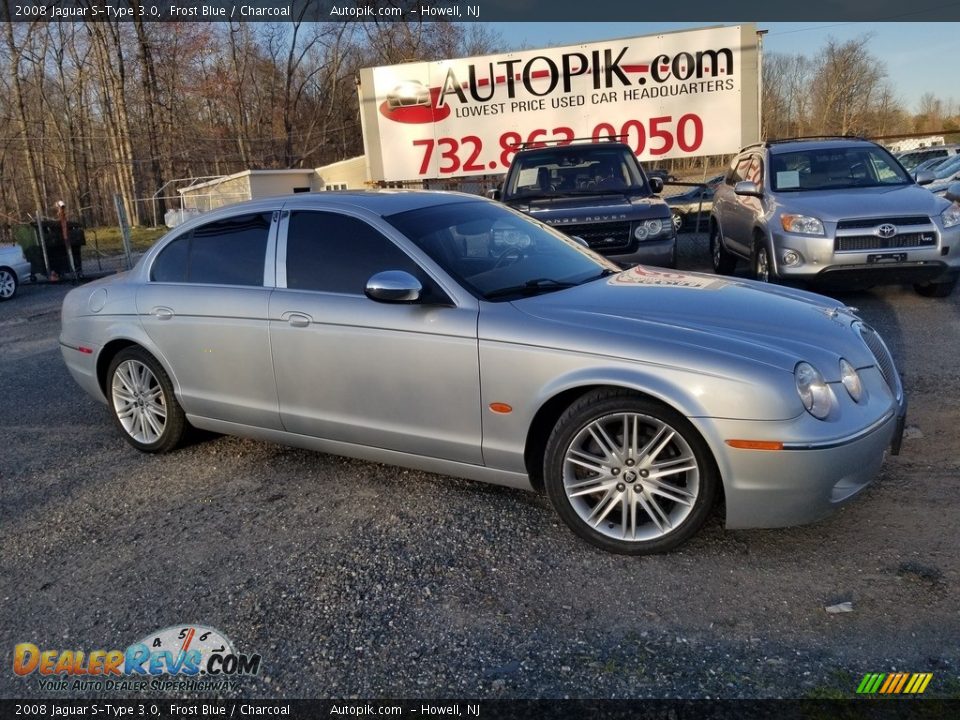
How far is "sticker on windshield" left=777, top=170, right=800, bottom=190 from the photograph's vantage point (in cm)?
874

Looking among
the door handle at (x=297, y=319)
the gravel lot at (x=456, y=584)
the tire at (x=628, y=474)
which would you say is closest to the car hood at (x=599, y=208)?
the gravel lot at (x=456, y=584)

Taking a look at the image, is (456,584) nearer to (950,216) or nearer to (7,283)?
(950,216)

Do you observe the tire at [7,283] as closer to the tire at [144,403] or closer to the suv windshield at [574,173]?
the suv windshield at [574,173]

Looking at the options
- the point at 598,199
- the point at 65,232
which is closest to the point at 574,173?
the point at 598,199

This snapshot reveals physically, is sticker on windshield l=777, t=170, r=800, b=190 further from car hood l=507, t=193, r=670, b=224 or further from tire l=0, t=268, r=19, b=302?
tire l=0, t=268, r=19, b=302

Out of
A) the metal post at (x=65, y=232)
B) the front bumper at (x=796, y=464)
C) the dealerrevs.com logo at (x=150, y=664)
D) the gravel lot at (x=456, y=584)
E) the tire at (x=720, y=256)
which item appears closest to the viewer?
the gravel lot at (x=456, y=584)

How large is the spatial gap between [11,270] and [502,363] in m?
13.4

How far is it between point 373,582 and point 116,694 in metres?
1.04

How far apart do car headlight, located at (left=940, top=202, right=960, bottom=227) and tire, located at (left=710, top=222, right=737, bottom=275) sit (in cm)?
284

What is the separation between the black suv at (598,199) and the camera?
807cm

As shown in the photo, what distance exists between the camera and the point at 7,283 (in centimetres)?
1384

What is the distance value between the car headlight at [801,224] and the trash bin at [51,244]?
1363cm

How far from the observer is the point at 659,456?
339cm

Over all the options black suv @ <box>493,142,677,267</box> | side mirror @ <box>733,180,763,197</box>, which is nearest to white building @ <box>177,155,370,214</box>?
black suv @ <box>493,142,677,267</box>
